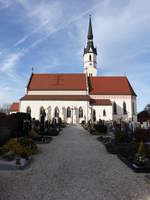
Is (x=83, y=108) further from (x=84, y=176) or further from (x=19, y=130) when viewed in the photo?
(x=84, y=176)

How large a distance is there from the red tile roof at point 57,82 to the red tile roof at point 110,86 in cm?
273

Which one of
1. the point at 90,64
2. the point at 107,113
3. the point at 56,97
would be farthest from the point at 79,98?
the point at 90,64

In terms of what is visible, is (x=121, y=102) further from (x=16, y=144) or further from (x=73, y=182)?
(x=73, y=182)

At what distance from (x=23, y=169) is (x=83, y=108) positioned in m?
40.8

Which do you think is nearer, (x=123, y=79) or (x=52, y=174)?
(x=52, y=174)

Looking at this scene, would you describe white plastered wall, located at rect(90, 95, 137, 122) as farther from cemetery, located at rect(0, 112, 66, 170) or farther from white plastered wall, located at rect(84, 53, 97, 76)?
cemetery, located at rect(0, 112, 66, 170)

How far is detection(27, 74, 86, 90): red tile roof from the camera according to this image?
170ft

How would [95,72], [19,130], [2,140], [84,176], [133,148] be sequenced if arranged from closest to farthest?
[84,176], [133,148], [2,140], [19,130], [95,72]

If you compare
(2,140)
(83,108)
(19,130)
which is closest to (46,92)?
(83,108)

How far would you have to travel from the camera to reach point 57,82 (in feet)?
175

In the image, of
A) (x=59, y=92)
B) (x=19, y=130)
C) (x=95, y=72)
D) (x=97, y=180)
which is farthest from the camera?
(x=95, y=72)

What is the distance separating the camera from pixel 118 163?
861 cm

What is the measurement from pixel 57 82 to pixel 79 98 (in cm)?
839

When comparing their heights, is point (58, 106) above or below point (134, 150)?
above
